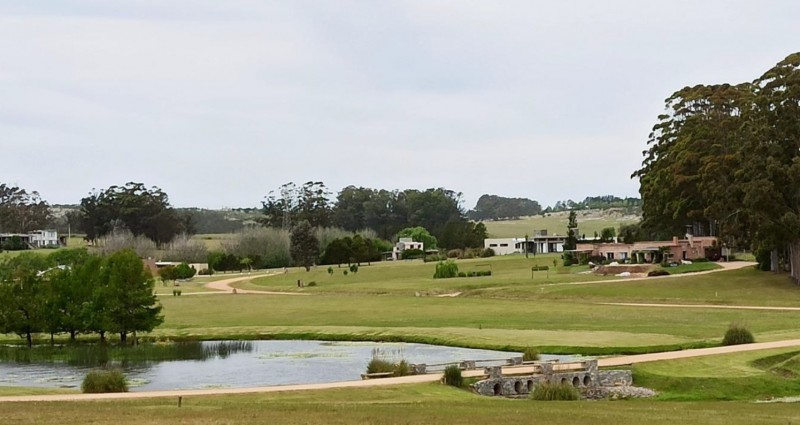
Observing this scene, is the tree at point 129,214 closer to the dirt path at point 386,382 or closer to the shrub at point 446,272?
the shrub at point 446,272

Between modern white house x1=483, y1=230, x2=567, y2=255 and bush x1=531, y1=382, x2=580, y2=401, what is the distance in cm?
14187

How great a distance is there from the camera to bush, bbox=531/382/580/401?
34125 mm

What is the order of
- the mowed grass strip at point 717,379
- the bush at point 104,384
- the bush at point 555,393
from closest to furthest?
1. the bush at point 555,393
2. the bush at point 104,384
3. the mowed grass strip at point 717,379

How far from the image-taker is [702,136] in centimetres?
10325

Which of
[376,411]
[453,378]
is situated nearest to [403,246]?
[453,378]

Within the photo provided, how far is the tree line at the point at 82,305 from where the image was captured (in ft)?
212

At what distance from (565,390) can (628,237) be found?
100 m

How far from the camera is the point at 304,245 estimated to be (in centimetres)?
15738

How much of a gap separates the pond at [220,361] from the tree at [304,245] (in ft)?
312

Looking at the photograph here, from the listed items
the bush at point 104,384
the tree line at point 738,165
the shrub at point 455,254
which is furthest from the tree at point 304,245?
the bush at point 104,384

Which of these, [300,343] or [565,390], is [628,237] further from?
[565,390]

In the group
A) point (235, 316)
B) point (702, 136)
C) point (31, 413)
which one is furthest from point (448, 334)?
point (702, 136)

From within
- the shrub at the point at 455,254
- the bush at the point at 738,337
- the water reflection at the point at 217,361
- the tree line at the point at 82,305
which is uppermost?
the shrub at the point at 455,254

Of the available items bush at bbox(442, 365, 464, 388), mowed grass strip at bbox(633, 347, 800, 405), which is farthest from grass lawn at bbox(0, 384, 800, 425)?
mowed grass strip at bbox(633, 347, 800, 405)
